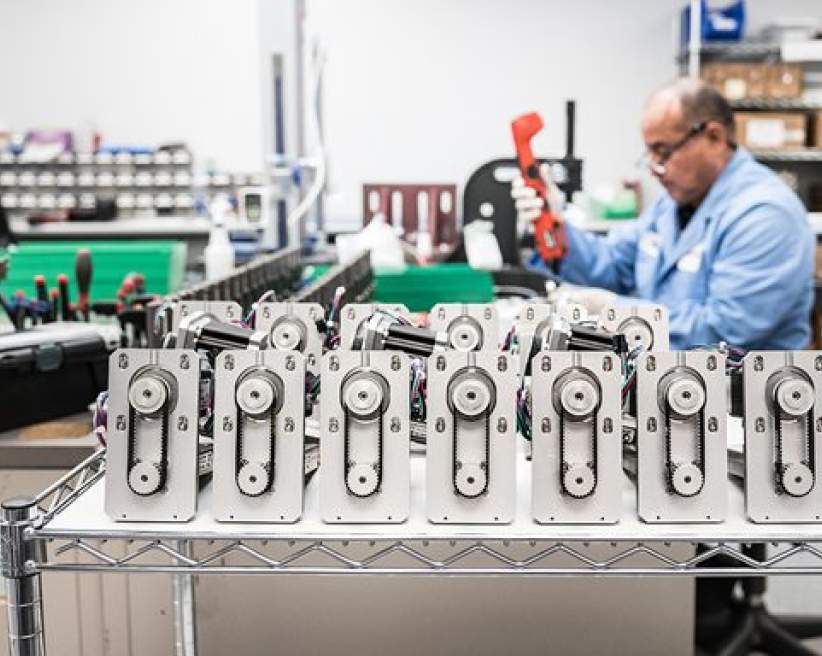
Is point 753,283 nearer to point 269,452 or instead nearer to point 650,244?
point 650,244

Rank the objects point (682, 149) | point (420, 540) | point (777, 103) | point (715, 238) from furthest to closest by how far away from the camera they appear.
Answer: point (777, 103) → point (682, 149) → point (715, 238) → point (420, 540)

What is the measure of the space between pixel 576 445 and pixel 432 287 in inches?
60.4

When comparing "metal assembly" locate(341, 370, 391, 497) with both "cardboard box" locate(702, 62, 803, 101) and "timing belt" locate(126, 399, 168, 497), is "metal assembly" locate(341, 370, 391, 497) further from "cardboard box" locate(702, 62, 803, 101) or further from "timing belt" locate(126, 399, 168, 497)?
"cardboard box" locate(702, 62, 803, 101)

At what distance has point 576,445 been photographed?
1.16 metres

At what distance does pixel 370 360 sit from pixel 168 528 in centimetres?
29

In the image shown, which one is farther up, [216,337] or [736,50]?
[736,50]

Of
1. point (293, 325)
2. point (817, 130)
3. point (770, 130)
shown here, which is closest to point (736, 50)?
point (770, 130)

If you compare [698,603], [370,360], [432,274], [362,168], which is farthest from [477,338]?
[362,168]

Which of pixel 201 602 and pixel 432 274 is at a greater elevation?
pixel 432 274

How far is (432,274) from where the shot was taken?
267cm

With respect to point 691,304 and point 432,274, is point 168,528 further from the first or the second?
point 691,304

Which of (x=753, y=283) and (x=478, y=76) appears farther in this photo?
(x=478, y=76)

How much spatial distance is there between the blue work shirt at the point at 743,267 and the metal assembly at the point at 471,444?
4.58 feet

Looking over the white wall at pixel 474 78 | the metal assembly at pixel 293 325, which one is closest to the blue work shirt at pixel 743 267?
the metal assembly at pixel 293 325
